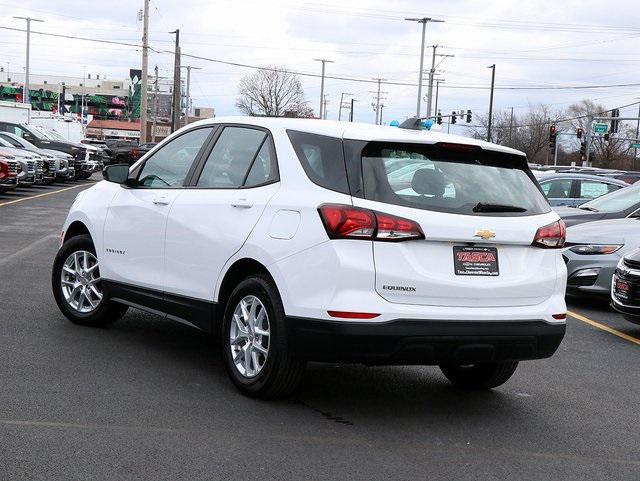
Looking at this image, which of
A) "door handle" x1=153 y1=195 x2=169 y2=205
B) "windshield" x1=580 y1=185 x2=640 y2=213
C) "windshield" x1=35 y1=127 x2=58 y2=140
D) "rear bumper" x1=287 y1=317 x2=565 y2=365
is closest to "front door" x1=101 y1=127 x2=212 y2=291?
"door handle" x1=153 y1=195 x2=169 y2=205

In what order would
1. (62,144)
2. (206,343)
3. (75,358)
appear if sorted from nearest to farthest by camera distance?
(75,358) < (206,343) < (62,144)

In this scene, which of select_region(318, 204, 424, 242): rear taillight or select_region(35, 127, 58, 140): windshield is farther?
select_region(35, 127, 58, 140): windshield

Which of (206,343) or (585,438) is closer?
(585,438)

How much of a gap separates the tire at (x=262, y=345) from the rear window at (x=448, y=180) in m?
0.91

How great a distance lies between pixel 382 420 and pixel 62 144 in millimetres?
33045

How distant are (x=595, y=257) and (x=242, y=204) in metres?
6.13

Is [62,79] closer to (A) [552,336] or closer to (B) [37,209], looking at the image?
(B) [37,209]

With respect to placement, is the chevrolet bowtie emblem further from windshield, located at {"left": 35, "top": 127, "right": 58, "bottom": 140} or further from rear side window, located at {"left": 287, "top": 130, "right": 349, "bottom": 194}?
windshield, located at {"left": 35, "top": 127, "right": 58, "bottom": 140}

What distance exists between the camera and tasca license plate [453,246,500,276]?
535 centimetres

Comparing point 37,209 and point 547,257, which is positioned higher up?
point 547,257

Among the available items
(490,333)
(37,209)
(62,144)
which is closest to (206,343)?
(490,333)

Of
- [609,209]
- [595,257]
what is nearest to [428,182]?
[595,257]

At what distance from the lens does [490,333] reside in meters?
5.38

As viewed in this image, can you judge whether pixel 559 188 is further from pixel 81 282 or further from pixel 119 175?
pixel 119 175
